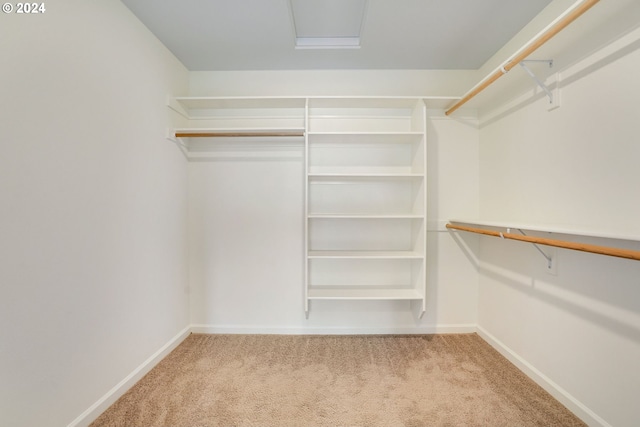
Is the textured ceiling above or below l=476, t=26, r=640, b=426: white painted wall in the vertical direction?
above

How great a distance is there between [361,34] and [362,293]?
2.01 meters

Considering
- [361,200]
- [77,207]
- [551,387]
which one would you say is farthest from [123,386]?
[551,387]

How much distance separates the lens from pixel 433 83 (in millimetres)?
2383

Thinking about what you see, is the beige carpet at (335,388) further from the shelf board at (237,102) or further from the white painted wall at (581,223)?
the shelf board at (237,102)

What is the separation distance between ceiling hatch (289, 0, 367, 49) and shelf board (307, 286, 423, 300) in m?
1.98

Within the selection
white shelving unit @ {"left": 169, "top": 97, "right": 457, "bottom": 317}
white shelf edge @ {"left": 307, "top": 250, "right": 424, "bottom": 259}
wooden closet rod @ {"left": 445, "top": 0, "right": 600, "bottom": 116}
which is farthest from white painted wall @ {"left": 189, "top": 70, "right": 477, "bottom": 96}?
white shelf edge @ {"left": 307, "top": 250, "right": 424, "bottom": 259}

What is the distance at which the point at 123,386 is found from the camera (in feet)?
5.29

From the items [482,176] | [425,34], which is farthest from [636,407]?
[425,34]

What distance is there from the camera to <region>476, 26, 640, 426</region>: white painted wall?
3.95 ft

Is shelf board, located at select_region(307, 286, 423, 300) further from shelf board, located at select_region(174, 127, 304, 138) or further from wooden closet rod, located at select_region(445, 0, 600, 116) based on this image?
wooden closet rod, located at select_region(445, 0, 600, 116)

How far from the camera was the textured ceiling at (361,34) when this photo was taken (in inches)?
64.7

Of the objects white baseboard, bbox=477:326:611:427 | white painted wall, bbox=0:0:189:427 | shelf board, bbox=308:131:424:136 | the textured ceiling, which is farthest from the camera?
shelf board, bbox=308:131:424:136

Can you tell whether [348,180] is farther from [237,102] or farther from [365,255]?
[237,102]

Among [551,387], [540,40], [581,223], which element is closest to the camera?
[540,40]
